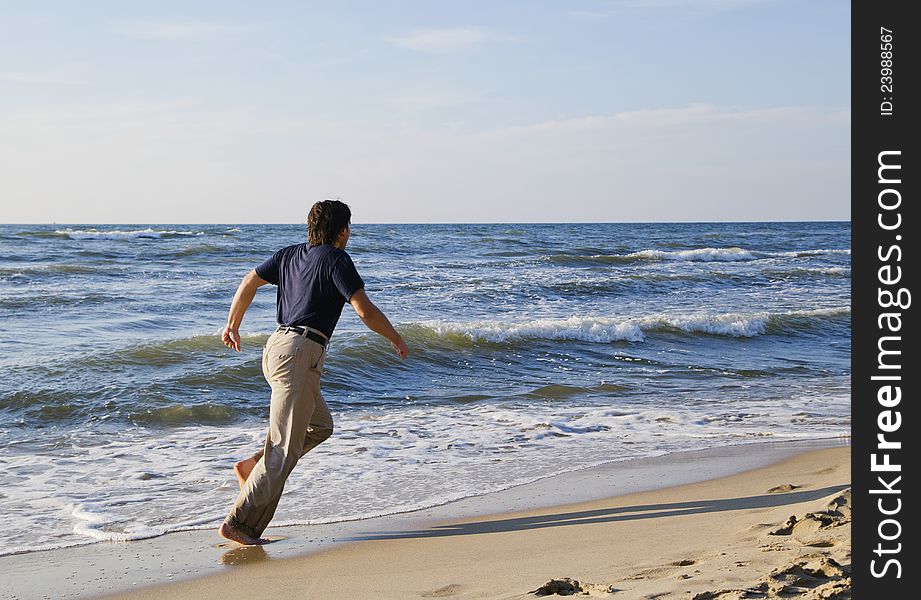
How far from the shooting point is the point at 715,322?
14859mm

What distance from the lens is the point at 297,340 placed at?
4453 mm

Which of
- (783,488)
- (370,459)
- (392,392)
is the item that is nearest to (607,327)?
(392,392)

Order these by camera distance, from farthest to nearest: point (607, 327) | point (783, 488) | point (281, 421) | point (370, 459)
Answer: point (607, 327) < point (370, 459) < point (783, 488) < point (281, 421)

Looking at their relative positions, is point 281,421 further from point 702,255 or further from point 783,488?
point 702,255

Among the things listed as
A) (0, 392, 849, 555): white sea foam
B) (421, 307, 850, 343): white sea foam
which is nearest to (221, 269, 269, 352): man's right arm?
(0, 392, 849, 555): white sea foam

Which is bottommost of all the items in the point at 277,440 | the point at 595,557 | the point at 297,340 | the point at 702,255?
the point at 595,557

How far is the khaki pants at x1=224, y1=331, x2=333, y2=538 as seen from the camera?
4469mm

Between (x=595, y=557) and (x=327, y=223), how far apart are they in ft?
6.62

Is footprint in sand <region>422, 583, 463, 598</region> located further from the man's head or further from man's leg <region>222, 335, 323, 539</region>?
the man's head

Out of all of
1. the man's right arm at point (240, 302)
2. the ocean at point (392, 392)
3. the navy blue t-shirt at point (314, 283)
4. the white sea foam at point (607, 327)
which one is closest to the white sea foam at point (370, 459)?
the ocean at point (392, 392)

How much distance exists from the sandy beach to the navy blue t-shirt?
3.73ft

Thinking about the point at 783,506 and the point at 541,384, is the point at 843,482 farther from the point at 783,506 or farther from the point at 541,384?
the point at 541,384
